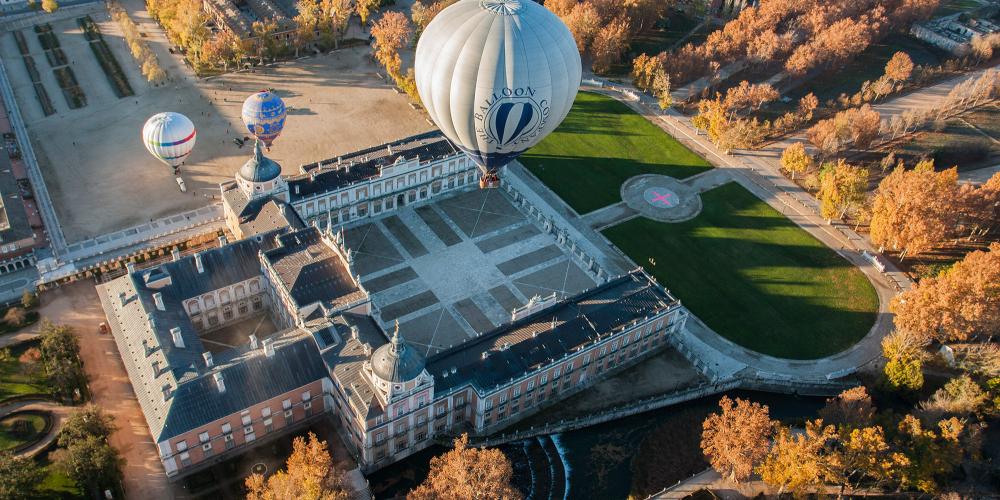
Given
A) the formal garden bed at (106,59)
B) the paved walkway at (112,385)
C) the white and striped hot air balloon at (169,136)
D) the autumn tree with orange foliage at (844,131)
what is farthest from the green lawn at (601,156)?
the formal garden bed at (106,59)

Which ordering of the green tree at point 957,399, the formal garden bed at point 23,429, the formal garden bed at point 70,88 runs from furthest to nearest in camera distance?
1. the formal garden bed at point 70,88
2. the green tree at point 957,399
3. the formal garden bed at point 23,429

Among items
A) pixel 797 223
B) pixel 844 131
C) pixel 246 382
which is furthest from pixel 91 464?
pixel 844 131

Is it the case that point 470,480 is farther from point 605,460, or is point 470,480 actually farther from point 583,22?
point 583,22

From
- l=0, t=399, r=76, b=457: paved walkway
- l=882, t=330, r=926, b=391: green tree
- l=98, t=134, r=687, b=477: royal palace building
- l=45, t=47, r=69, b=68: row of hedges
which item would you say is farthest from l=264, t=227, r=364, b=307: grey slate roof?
l=45, t=47, r=69, b=68: row of hedges

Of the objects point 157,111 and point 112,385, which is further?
point 157,111

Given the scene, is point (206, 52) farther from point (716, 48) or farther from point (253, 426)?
point (716, 48)

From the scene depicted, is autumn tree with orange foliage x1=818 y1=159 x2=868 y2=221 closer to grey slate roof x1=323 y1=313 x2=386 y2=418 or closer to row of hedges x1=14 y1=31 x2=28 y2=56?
grey slate roof x1=323 y1=313 x2=386 y2=418

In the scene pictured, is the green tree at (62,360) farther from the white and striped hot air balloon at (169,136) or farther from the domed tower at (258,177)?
the white and striped hot air balloon at (169,136)
